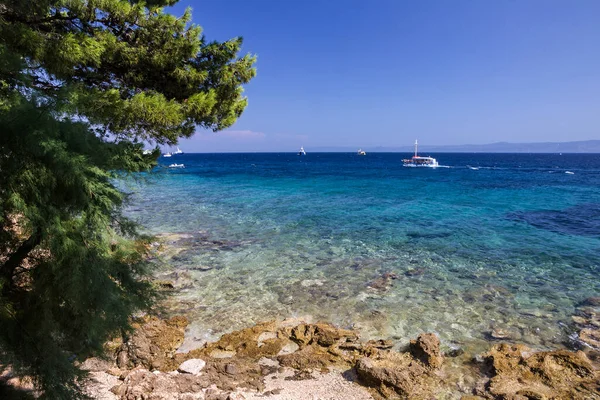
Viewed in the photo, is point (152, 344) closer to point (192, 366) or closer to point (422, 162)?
point (192, 366)

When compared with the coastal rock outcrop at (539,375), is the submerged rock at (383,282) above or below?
below

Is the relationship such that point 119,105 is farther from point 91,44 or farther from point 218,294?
point 218,294

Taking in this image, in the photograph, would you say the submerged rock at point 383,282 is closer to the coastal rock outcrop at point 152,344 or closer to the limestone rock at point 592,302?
the limestone rock at point 592,302

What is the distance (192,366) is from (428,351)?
4670 millimetres

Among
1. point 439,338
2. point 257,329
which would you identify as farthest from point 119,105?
point 439,338

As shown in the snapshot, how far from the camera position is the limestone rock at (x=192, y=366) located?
5.91 m

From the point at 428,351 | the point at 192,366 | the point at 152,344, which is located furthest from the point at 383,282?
the point at 152,344

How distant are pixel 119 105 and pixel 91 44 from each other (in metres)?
1.24

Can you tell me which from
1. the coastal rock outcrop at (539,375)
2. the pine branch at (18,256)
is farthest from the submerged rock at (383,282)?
the pine branch at (18,256)

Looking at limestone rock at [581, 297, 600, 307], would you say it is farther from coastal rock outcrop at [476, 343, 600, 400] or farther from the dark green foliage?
the dark green foliage

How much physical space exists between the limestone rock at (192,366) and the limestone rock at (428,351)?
170 inches

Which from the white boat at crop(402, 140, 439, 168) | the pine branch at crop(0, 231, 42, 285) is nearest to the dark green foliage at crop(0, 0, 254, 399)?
the pine branch at crop(0, 231, 42, 285)

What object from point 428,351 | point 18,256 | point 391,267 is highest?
point 18,256

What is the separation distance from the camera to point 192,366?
603 cm
